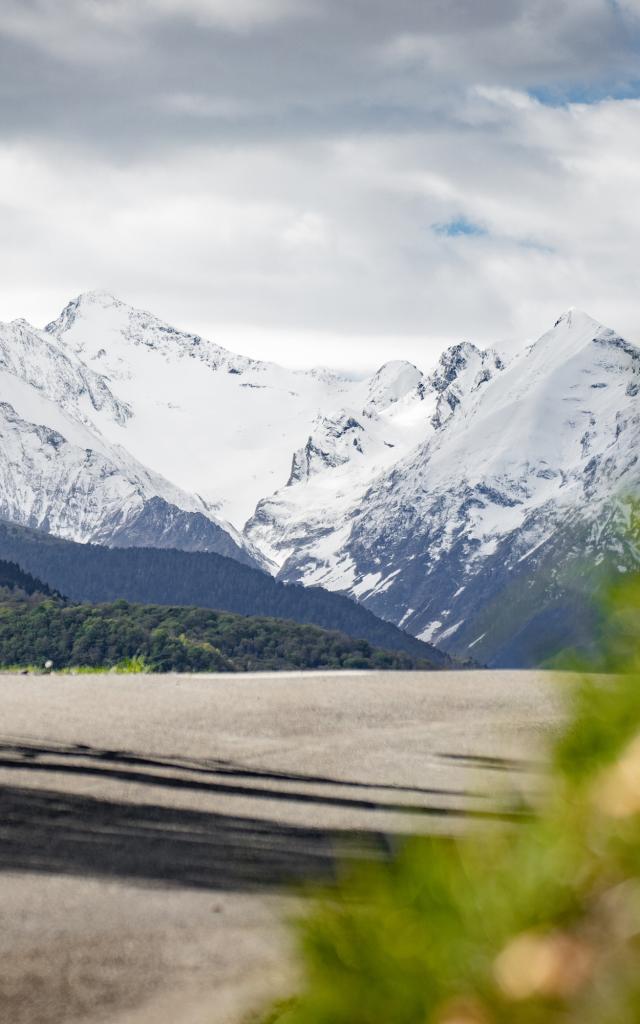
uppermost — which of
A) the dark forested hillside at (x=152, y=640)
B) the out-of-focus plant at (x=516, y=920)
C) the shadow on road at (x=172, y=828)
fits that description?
the out-of-focus plant at (x=516, y=920)

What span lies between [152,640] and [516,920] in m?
159

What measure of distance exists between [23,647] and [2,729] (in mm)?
150241

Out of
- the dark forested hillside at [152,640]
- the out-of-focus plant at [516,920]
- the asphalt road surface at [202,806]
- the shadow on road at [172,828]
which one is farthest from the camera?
the dark forested hillside at [152,640]

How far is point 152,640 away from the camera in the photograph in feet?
522

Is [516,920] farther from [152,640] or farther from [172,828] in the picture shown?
[152,640]

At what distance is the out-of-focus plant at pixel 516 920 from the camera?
180 cm

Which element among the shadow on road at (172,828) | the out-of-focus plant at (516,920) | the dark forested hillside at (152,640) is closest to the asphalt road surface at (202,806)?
the shadow on road at (172,828)

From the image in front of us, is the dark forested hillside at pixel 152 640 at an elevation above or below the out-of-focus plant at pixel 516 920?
below

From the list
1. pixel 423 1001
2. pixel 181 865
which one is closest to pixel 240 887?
pixel 181 865

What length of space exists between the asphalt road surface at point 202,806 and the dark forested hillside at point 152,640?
108 meters

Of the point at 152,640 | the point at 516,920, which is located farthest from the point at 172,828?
the point at 152,640

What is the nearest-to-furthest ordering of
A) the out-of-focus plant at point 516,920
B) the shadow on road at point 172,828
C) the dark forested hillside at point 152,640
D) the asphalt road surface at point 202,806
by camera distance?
1. the out-of-focus plant at point 516,920
2. the asphalt road surface at point 202,806
3. the shadow on road at point 172,828
4. the dark forested hillside at point 152,640

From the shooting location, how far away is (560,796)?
201cm

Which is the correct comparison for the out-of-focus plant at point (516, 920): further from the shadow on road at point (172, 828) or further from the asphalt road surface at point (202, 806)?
the shadow on road at point (172, 828)
